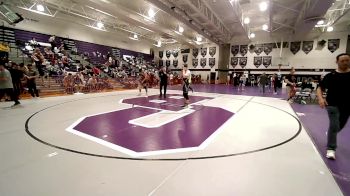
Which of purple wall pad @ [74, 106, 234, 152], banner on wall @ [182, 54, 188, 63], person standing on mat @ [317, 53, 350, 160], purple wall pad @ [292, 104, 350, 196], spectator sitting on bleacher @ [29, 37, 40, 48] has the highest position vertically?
banner on wall @ [182, 54, 188, 63]

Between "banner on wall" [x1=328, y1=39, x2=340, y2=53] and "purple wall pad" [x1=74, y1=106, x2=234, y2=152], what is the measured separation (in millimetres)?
20003

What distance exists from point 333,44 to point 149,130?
22.6 m

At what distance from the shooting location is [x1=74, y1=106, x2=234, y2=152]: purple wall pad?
351 centimetres

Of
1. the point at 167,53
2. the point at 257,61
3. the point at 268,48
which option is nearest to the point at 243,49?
the point at 257,61

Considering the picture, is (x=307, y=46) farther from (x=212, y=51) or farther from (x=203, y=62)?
(x=203, y=62)

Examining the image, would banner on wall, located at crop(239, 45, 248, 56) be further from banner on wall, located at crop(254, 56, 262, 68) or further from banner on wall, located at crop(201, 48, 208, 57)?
banner on wall, located at crop(201, 48, 208, 57)

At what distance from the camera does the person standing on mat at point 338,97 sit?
9.61 feet

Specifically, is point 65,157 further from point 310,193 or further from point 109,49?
point 109,49

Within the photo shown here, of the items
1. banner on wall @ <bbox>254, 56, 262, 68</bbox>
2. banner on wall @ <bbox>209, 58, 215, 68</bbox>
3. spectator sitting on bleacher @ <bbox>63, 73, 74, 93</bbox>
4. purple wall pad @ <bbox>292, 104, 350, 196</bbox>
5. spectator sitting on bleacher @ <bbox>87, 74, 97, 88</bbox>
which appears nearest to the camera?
purple wall pad @ <bbox>292, 104, 350, 196</bbox>

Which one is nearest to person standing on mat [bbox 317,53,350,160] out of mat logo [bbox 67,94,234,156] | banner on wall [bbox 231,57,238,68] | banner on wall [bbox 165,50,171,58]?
mat logo [bbox 67,94,234,156]

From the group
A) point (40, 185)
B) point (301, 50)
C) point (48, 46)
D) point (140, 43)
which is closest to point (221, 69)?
point (301, 50)

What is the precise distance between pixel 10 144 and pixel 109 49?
20.9m

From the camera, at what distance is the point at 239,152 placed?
10.5 feet

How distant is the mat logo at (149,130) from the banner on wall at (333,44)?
19983 millimetres
